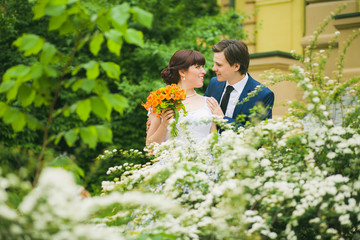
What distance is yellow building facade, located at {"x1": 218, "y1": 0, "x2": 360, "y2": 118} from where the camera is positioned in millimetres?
7121

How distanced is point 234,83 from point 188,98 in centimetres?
51

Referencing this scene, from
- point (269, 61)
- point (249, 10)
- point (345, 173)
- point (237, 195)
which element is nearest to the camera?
point (237, 195)

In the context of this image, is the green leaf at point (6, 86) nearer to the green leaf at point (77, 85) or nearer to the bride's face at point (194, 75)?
the green leaf at point (77, 85)

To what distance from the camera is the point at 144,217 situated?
10.6 feet

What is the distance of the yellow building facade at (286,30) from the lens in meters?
7.12

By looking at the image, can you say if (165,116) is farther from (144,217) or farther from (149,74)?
(149,74)

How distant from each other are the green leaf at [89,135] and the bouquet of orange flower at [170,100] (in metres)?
1.95

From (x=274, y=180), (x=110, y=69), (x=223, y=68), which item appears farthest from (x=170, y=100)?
(x=110, y=69)

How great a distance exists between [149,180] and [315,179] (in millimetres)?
1115

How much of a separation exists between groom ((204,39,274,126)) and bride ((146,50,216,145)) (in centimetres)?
16

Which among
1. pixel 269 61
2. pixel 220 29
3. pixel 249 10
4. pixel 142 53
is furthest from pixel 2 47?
pixel 249 10

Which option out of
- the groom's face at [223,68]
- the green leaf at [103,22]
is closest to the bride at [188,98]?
the groom's face at [223,68]

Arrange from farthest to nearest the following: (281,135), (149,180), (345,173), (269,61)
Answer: (269,61) < (281,135) < (345,173) < (149,180)

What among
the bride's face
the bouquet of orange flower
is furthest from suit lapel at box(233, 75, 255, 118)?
the bouquet of orange flower
